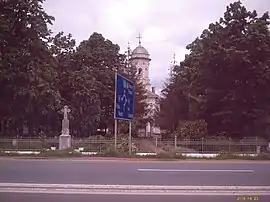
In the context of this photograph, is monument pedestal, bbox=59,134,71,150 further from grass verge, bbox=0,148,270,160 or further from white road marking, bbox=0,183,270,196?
white road marking, bbox=0,183,270,196

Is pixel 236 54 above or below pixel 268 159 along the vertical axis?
above

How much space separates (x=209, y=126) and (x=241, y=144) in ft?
31.4

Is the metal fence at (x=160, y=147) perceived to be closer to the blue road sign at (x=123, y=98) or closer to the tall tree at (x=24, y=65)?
the blue road sign at (x=123, y=98)

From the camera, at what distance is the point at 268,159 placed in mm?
22969

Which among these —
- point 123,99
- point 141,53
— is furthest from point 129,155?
point 141,53

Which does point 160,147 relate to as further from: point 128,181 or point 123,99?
point 128,181

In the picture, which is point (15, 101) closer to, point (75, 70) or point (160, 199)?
point (75, 70)

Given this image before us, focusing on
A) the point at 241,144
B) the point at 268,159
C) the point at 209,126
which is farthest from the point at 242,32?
the point at 268,159

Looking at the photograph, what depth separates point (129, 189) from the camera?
9.73 metres

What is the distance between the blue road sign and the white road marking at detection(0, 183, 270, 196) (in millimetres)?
13132

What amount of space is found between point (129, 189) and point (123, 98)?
1451 centimetres

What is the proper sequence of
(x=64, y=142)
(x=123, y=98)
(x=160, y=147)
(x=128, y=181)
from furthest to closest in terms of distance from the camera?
(x=160, y=147) → (x=64, y=142) → (x=123, y=98) → (x=128, y=181)

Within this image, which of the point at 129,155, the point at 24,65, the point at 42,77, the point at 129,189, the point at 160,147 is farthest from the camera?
the point at 42,77
